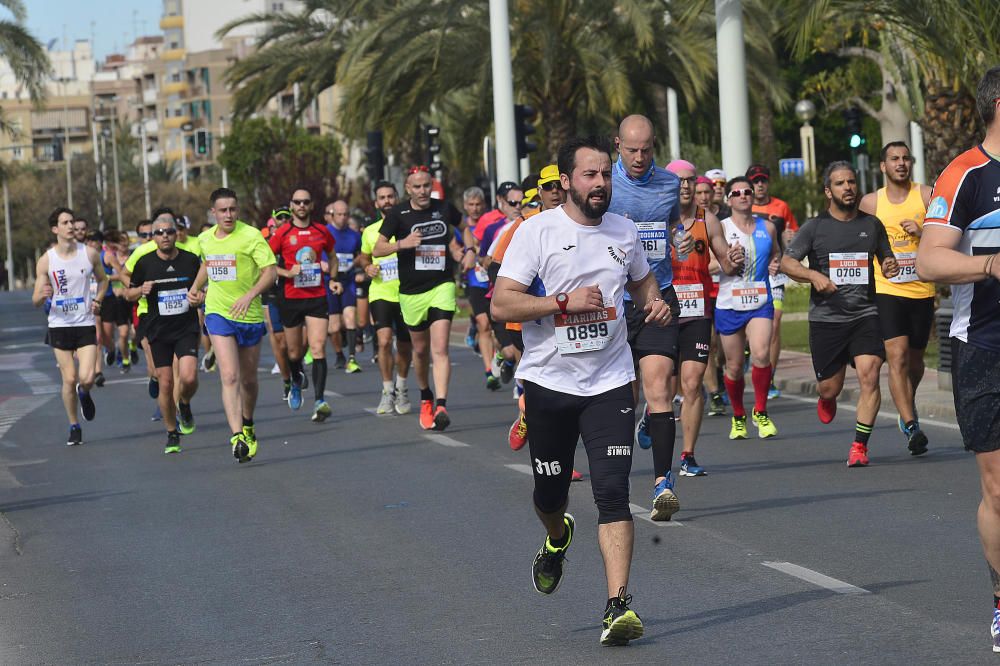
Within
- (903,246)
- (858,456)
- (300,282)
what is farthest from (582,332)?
(300,282)

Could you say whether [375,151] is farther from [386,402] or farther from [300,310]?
[386,402]

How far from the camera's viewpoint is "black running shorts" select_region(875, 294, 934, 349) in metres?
12.1

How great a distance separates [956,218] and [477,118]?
2759 centimetres

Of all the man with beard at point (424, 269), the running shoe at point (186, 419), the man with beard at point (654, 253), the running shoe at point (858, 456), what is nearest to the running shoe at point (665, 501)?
the man with beard at point (654, 253)

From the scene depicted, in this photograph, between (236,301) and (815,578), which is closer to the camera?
(815,578)

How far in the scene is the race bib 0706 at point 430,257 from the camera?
15.8 m

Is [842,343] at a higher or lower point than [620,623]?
higher

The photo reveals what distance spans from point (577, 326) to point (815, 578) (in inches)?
70.9

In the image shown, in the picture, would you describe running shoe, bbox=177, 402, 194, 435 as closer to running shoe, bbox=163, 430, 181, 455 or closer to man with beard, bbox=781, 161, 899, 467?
running shoe, bbox=163, 430, 181, 455

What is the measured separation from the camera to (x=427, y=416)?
15.7 metres

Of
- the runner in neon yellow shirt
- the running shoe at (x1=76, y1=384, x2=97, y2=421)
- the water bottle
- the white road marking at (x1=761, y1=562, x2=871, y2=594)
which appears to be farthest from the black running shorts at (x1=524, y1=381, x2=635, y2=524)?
the running shoe at (x1=76, y1=384, x2=97, y2=421)

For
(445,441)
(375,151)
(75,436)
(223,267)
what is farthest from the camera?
(375,151)

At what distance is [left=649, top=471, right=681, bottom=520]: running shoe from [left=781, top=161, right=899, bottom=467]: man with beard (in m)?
2.66

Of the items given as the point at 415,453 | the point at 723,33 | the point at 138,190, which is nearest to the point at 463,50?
the point at 723,33
